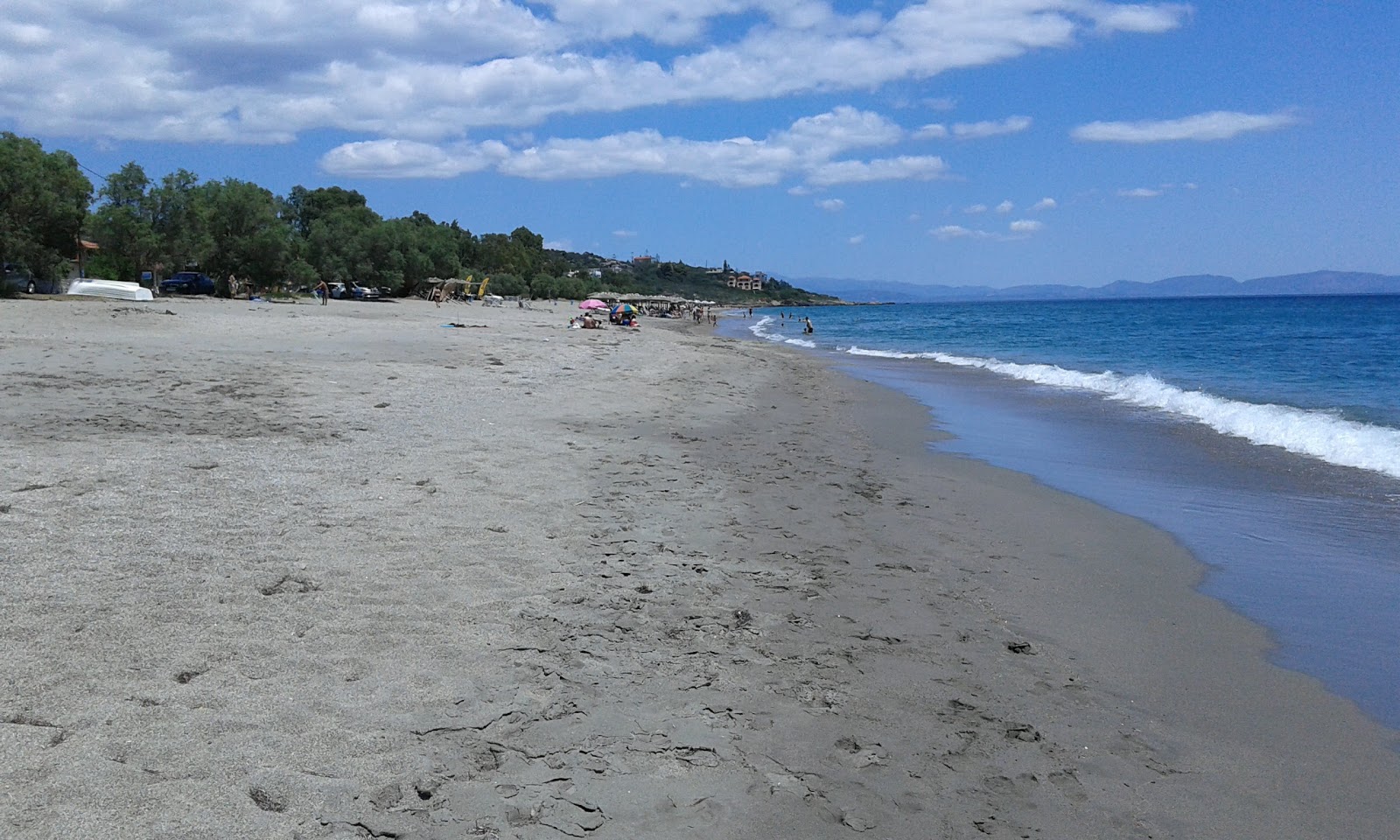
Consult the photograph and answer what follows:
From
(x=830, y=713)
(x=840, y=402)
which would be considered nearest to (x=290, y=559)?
(x=830, y=713)

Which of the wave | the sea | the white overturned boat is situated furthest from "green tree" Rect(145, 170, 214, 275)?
the wave

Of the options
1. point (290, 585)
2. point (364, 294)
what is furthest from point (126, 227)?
point (290, 585)

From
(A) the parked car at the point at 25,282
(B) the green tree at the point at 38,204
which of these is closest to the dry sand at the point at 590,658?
(A) the parked car at the point at 25,282

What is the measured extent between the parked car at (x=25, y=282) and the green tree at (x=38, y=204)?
1.01 ft

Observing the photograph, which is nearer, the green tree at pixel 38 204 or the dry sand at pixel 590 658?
the dry sand at pixel 590 658

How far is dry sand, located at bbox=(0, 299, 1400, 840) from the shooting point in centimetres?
363

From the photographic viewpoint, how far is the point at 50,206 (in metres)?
32.5

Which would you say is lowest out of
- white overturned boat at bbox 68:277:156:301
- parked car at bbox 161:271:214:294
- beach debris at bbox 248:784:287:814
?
beach debris at bbox 248:784:287:814

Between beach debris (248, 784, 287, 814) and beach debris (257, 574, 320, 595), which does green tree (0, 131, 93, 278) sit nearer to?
beach debris (257, 574, 320, 595)

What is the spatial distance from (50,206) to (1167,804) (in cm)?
3856

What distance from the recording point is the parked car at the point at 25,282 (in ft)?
96.5

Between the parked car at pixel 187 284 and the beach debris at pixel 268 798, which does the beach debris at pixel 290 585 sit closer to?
the beach debris at pixel 268 798

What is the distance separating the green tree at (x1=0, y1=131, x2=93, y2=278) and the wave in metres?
32.2

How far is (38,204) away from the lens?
105 ft
